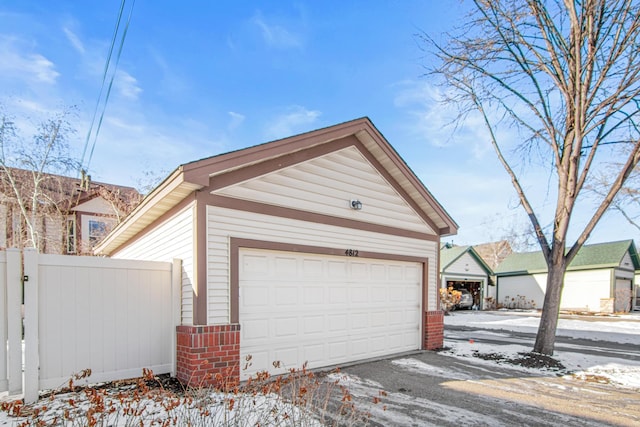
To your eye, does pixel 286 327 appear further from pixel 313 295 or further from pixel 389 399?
pixel 389 399

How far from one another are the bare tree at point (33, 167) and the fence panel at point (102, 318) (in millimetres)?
13459

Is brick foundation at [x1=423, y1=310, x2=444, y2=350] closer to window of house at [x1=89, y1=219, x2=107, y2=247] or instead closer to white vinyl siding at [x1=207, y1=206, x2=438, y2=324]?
white vinyl siding at [x1=207, y1=206, x2=438, y2=324]

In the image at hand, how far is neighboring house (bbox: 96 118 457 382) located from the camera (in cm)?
545

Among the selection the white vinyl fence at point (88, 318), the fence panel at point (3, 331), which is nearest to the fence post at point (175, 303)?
the white vinyl fence at point (88, 318)

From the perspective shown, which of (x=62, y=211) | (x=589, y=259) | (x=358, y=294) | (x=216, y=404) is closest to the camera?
(x=216, y=404)

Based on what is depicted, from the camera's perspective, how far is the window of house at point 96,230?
1833cm

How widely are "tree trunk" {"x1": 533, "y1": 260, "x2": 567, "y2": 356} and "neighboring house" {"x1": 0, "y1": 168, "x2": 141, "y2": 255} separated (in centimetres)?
1695

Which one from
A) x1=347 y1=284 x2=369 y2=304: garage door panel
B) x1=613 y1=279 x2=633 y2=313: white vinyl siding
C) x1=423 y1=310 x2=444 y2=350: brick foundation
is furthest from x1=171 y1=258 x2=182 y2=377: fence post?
x1=613 y1=279 x2=633 y2=313: white vinyl siding

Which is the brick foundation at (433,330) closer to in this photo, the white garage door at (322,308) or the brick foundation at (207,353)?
the white garage door at (322,308)

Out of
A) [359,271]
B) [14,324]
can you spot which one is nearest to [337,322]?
[359,271]

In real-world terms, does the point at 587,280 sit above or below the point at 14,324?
below

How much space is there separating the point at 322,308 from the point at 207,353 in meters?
2.35

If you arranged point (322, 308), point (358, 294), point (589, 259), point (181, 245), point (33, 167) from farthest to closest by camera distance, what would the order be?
1. point (589, 259)
2. point (33, 167)
3. point (358, 294)
4. point (322, 308)
5. point (181, 245)

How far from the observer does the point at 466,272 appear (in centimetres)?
2378
